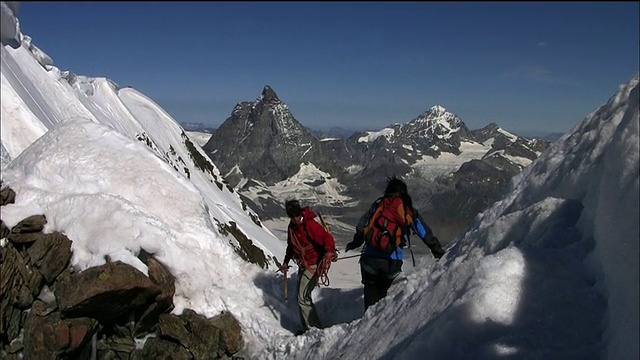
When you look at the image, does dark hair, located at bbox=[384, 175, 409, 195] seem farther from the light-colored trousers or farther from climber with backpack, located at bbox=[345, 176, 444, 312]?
the light-colored trousers

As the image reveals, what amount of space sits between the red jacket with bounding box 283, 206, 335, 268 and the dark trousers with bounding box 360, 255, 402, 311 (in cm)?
105

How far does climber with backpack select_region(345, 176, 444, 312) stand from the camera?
9.05m

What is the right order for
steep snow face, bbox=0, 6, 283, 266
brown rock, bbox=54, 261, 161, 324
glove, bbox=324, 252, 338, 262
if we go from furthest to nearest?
1. steep snow face, bbox=0, 6, 283, 266
2. brown rock, bbox=54, 261, 161, 324
3. glove, bbox=324, 252, 338, 262

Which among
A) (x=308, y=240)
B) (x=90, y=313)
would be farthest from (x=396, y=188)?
(x=90, y=313)

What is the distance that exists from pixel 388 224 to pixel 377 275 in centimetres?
117

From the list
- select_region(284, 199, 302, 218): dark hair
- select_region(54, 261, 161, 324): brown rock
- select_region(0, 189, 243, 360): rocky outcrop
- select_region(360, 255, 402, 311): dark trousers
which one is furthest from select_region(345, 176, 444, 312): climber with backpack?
select_region(54, 261, 161, 324): brown rock

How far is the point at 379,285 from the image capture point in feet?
32.8

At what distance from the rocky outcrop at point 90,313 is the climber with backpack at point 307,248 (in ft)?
5.53

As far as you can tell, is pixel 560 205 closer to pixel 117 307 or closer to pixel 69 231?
pixel 117 307

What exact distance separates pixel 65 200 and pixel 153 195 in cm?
206

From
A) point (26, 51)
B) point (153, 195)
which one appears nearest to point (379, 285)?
point (153, 195)

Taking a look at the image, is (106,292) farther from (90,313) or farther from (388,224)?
(388,224)

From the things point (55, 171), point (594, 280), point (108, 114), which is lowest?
point (108, 114)

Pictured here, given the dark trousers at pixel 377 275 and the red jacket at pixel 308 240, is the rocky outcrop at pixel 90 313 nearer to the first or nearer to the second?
the red jacket at pixel 308 240
